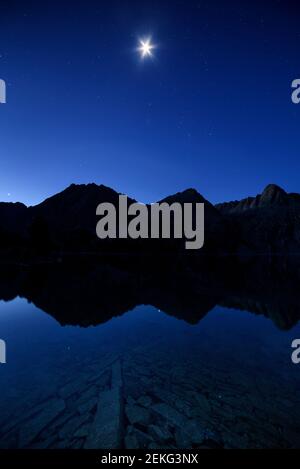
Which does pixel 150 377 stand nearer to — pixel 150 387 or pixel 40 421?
pixel 150 387

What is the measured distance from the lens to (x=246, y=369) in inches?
467

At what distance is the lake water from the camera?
7.39 metres

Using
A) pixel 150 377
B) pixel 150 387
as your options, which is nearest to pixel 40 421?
pixel 150 387

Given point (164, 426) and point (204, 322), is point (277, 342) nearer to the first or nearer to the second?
point (204, 322)

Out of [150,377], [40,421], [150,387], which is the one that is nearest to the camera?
[40,421]

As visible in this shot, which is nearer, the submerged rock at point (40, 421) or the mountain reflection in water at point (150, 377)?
the submerged rock at point (40, 421)

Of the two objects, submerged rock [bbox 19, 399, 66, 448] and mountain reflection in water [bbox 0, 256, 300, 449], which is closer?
submerged rock [bbox 19, 399, 66, 448]

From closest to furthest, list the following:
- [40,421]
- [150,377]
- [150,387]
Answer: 1. [40,421]
2. [150,387]
3. [150,377]

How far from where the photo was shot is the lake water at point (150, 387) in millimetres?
7395

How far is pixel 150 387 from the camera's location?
1035 cm

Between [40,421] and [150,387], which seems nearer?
[40,421]
